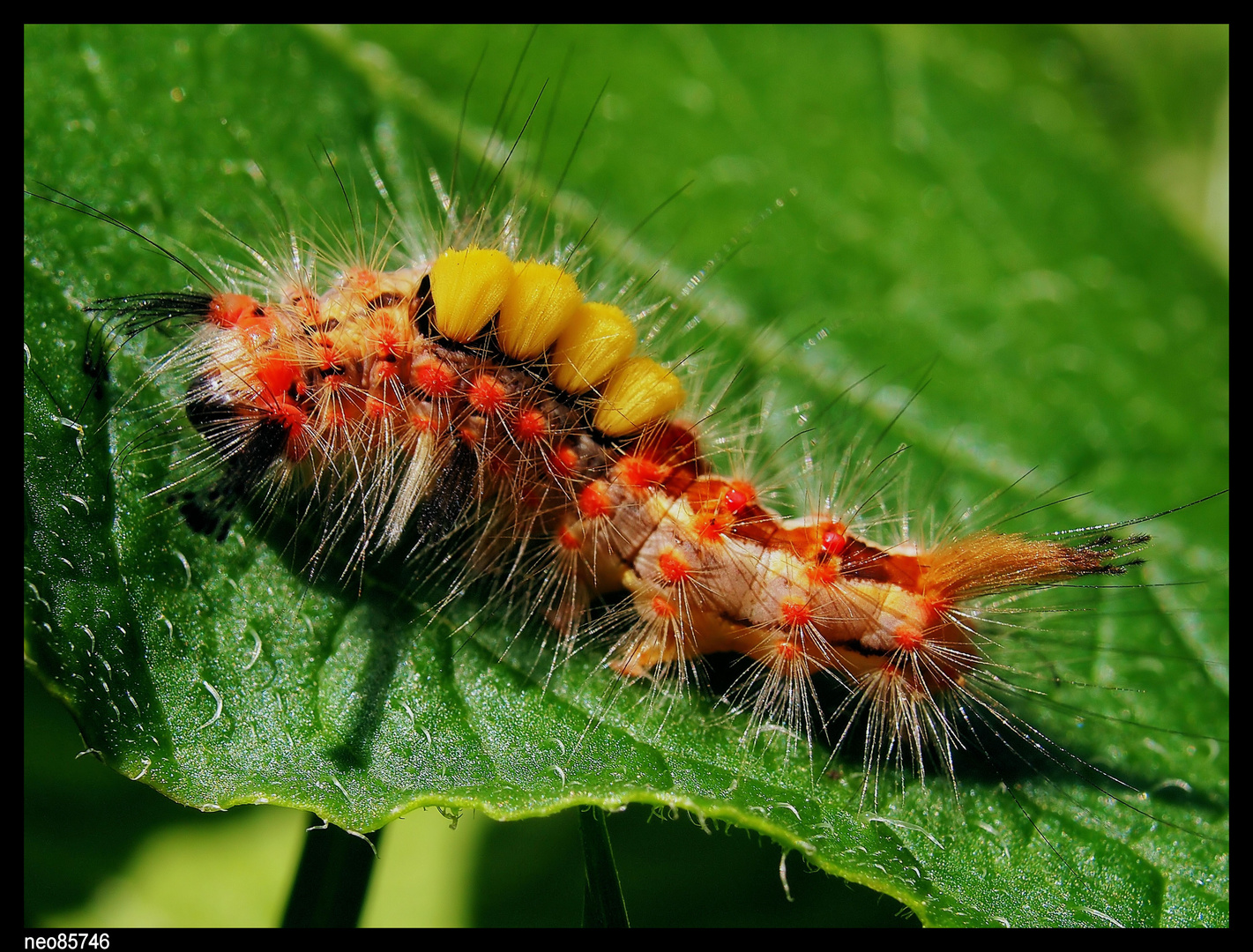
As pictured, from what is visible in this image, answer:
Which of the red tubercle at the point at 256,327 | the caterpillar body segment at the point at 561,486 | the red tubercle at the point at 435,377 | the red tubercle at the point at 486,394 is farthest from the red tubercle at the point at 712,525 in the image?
the red tubercle at the point at 256,327

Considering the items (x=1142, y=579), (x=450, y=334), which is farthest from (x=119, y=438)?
(x=1142, y=579)

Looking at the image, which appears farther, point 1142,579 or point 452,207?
point 1142,579

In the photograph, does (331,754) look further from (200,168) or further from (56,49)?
(56,49)

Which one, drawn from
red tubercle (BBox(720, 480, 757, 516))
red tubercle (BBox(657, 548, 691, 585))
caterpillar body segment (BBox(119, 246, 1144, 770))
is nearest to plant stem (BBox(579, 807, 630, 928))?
caterpillar body segment (BBox(119, 246, 1144, 770))

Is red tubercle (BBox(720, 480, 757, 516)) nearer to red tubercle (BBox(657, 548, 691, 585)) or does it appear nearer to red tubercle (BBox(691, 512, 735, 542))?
red tubercle (BBox(691, 512, 735, 542))

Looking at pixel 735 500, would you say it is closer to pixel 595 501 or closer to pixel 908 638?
pixel 595 501

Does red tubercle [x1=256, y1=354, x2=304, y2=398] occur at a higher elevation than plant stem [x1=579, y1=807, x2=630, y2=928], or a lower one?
higher
